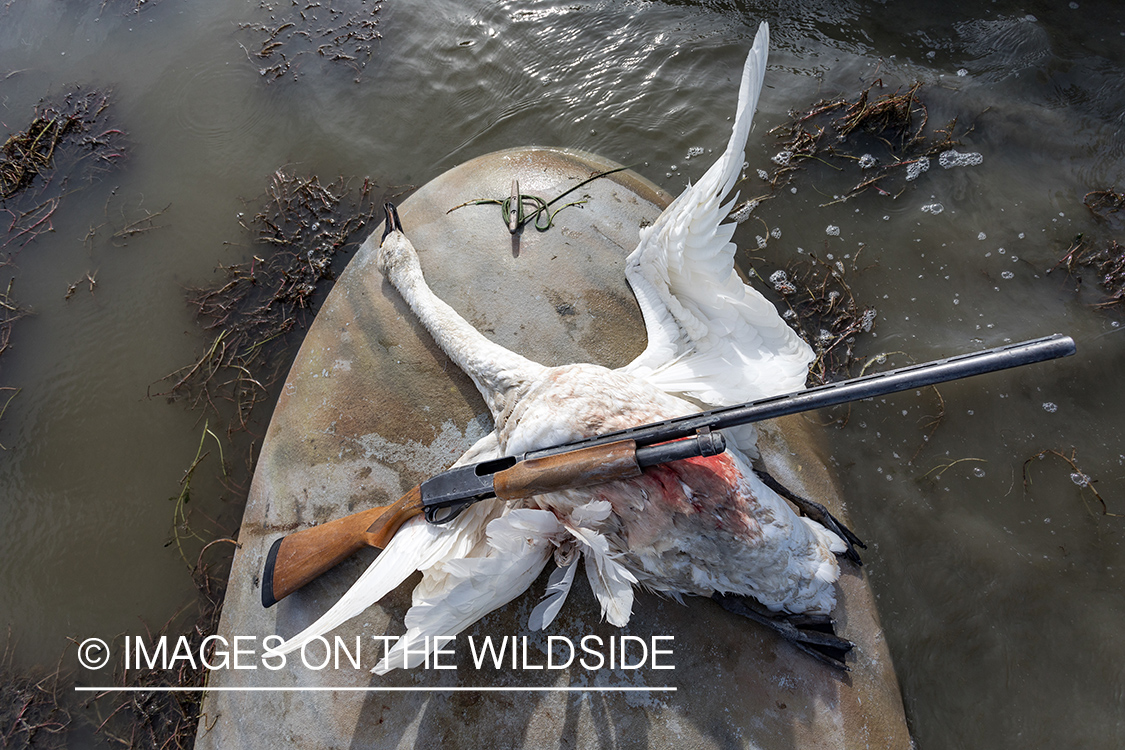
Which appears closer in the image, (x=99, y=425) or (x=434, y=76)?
(x=99, y=425)

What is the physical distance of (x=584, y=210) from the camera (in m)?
4.10

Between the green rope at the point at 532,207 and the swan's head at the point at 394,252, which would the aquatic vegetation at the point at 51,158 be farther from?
the green rope at the point at 532,207

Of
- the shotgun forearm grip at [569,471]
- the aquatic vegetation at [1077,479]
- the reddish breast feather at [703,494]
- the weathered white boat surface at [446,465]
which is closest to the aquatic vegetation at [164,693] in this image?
the weathered white boat surface at [446,465]

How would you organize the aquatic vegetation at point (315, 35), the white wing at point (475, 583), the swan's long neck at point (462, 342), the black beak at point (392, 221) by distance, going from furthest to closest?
the aquatic vegetation at point (315, 35), the black beak at point (392, 221), the swan's long neck at point (462, 342), the white wing at point (475, 583)

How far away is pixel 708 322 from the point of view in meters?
3.30

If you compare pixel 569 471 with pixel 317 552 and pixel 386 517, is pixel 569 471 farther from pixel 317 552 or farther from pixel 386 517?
pixel 317 552

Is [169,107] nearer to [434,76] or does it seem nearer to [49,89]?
[49,89]

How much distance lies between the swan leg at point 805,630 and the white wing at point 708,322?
1058 millimetres

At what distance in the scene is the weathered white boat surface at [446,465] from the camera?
2.79 metres

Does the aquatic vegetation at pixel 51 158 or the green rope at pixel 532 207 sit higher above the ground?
the aquatic vegetation at pixel 51 158

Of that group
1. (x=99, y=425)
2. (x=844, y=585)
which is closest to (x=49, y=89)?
(x=99, y=425)

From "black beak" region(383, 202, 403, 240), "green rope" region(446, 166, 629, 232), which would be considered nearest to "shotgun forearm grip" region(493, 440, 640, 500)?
"green rope" region(446, 166, 629, 232)

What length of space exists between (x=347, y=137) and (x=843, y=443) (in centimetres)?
491

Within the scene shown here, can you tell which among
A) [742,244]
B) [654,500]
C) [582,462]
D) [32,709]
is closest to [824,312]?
[742,244]
